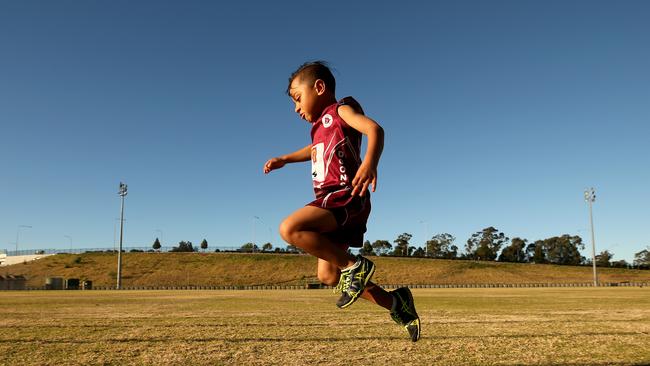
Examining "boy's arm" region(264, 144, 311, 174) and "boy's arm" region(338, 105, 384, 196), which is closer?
"boy's arm" region(338, 105, 384, 196)

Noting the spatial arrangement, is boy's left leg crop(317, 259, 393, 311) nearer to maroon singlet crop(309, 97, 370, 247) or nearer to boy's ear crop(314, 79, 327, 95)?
maroon singlet crop(309, 97, 370, 247)

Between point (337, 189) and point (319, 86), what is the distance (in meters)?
0.94

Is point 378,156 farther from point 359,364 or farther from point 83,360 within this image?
point 83,360

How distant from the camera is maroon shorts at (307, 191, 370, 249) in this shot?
12.5 feet

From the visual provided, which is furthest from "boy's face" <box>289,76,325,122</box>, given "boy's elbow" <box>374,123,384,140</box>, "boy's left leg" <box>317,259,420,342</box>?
"boy's left leg" <box>317,259,420,342</box>

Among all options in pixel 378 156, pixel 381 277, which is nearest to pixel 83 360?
pixel 378 156

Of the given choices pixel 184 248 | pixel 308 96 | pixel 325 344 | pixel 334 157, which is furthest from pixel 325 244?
pixel 184 248

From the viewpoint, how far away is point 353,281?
3.83 meters

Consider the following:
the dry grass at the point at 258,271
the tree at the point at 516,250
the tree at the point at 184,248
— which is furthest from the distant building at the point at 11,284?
the tree at the point at 516,250

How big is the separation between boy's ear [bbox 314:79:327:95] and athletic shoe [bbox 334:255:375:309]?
4.61 ft

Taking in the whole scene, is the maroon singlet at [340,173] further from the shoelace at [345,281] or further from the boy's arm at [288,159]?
the boy's arm at [288,159]

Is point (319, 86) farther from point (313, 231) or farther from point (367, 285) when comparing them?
point (367, 285)

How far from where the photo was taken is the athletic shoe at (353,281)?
3811 mm

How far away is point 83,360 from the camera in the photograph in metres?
5.39
